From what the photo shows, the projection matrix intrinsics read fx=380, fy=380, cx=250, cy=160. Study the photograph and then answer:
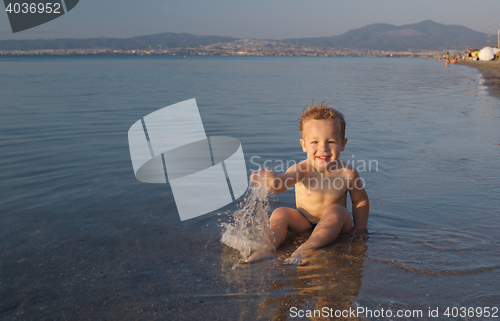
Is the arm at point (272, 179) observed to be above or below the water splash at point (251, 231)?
above

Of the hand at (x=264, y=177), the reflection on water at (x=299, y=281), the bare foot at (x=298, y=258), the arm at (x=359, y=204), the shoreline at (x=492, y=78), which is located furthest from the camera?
the shoreline at (x=492, y=78)

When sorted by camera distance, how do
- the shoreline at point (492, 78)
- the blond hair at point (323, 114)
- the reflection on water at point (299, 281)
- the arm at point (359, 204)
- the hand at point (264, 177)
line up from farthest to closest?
the shoreline at point (492, 78) < the arm at point (359, 204) < the blond hair at point (323, 114) < the hand at point (264, 177) < the reflection on water at point (299, 281)

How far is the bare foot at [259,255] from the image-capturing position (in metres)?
2.86

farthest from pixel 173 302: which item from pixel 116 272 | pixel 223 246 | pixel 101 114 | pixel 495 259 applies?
pixel 101 114

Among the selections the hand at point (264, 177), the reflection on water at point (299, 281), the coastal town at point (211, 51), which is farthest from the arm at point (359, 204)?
the coastal town at point (211, 51)

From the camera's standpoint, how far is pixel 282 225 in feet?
10.7

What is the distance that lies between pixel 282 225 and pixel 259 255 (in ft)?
1.41

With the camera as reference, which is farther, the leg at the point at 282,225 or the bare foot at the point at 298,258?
the leg at the point at 282,225

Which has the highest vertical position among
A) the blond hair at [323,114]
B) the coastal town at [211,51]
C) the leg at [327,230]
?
the coastal town at [211,51]

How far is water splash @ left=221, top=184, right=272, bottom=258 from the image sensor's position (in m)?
3.06

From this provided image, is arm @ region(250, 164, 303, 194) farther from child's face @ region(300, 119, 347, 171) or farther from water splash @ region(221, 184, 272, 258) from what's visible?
child's face @ region(300, 119, 347, 171)

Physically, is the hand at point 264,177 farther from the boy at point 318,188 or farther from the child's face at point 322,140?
the child's face at point 322,140

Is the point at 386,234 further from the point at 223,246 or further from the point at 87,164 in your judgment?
the point at 87,164

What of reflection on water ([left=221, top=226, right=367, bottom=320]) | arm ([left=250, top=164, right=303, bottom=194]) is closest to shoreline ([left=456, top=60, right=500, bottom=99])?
arm ([left=250, top=164, right=303, bottom=194])
